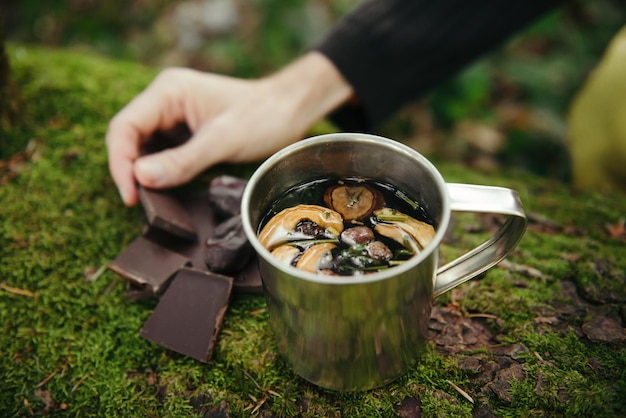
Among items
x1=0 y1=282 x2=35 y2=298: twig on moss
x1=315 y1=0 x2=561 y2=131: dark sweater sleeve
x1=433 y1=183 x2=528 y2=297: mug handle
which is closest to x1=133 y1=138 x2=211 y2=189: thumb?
x1=0 y1=282 x2=35 y2=298: twig on moss

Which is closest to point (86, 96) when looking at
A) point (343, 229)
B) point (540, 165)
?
point (343, 229)

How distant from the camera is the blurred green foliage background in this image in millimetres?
4160

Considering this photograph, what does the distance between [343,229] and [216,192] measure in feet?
2.50

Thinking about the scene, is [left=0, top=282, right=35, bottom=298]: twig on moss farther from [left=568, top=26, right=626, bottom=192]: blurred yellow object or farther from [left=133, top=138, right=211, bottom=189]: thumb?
[left=568, top=26, right=626, bottom=192]: blurred yellow object

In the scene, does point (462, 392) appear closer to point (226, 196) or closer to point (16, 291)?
point (226, 196)

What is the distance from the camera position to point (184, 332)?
5.83 ft

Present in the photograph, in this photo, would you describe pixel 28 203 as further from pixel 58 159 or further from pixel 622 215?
pixel 622 215

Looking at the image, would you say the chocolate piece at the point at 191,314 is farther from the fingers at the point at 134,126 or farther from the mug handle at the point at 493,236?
the mug handle at the point at 493,236

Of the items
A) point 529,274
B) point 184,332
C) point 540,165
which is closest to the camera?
point 184,332

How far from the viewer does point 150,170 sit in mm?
2166

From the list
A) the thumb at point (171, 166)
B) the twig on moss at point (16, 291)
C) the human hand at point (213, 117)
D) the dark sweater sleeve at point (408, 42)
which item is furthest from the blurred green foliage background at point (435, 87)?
the twig on moss at point (16, 291)

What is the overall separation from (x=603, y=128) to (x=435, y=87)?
1146 millimetres

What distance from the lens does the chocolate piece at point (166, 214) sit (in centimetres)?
203

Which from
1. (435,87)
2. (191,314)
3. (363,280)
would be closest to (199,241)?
(191,314)
